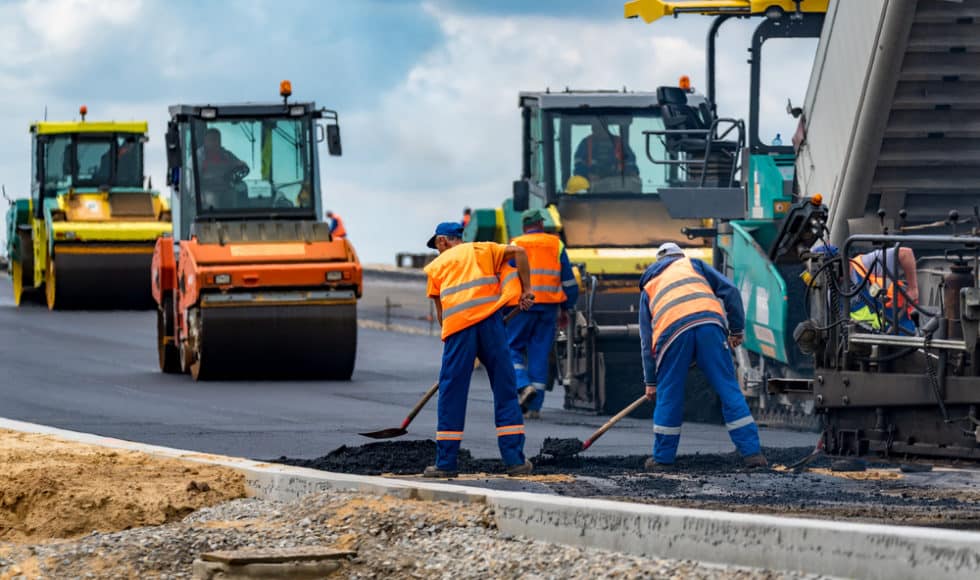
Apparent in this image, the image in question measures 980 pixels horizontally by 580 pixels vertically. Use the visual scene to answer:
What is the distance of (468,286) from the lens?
422 inches

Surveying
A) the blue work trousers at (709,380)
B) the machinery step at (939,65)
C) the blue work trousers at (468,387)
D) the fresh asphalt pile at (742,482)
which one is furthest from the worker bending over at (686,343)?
the machinery step at (939,65)

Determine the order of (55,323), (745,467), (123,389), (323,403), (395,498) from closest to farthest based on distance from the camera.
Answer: (395,498) → (745,467) → (323,403) → (123,389) → (55,323)

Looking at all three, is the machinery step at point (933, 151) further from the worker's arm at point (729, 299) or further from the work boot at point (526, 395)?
the work boot at point (526, 395)

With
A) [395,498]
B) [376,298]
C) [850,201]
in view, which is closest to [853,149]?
[850,201]

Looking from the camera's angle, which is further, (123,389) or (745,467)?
(123,389)

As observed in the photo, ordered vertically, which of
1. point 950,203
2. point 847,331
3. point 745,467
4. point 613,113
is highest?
point 613,113

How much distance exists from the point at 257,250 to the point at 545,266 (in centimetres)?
384

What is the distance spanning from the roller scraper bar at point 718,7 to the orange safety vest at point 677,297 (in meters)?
3.60

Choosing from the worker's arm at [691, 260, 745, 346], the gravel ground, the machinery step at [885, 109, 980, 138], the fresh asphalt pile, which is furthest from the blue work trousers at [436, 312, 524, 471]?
the machinery step at [885, 109, 980, 138]

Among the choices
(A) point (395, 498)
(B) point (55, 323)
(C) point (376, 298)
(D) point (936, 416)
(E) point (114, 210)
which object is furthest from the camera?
(C) point (376, 298)

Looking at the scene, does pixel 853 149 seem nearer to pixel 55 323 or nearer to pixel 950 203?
pixel 950 203

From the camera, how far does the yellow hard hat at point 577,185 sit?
717 inches

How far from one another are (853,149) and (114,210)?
1741cm

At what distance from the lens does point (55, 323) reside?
25438 millimetres
